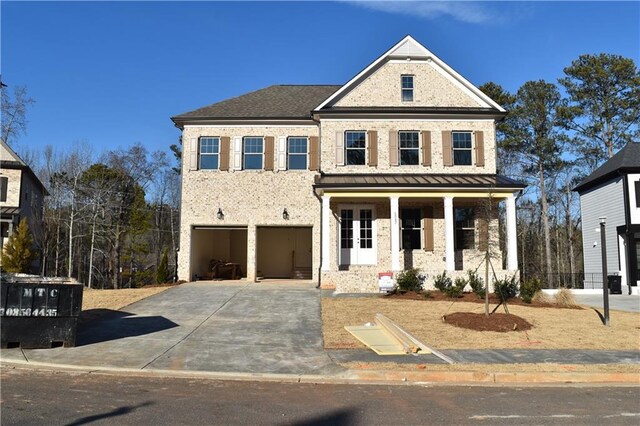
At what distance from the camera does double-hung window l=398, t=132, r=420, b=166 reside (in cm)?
2184

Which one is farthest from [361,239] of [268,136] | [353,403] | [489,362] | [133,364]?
[353,403]

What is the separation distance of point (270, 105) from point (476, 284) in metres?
12.9

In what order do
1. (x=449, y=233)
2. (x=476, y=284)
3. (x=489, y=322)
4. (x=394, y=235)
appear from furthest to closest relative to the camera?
1. (x=449, y=233)
2. (x=394, y=235)
3. (x=476, y=284)
4. (x=489, y=322)

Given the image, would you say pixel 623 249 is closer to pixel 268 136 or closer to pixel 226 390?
pixel 268 136

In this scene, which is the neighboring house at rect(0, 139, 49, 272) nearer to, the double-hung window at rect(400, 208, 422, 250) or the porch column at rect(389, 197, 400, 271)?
the porch column at rect(389, 197, 400, 271)

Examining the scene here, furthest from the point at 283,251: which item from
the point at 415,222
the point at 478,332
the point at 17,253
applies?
the point at 478,332

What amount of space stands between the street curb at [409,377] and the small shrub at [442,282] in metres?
9.15

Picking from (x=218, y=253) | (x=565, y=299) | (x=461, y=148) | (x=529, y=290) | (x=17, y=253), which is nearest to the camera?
(x=565, y=299)

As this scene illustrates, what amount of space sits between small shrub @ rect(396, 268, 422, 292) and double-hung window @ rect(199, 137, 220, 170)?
32.9 feet

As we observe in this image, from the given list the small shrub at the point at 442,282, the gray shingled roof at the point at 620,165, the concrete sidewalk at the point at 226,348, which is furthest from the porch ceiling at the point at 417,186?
the gray shingled roof at the point at 620,165

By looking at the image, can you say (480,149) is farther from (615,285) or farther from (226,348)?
(226,348)

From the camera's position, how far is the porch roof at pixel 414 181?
19.3 m

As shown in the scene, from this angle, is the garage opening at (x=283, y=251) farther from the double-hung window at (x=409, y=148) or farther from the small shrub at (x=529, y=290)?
the small shrub at (x=529, y=290)

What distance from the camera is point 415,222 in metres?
21.4
